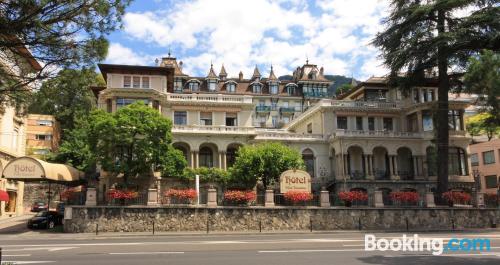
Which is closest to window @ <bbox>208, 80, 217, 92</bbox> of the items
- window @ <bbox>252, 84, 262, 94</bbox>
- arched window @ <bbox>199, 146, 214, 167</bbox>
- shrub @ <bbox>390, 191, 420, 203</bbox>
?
window @ <bbox>252, 84, 262, 94</bbox>

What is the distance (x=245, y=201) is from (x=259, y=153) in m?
6.40

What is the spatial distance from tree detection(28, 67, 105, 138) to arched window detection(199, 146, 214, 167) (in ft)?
118

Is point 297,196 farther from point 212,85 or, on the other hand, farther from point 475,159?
point 212,85

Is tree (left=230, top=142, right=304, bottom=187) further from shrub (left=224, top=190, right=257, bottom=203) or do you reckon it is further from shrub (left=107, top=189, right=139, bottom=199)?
shrub (left=107, top=189, right=139, bottom=199)

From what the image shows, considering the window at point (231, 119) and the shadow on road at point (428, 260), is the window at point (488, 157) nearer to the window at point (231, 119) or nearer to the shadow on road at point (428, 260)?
the window at point (231, 119)

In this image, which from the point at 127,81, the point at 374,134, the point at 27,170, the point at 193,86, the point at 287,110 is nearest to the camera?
the point at 27,170

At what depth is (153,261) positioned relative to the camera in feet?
46.2

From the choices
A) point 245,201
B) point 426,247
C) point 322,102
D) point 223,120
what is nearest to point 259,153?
point 245,201

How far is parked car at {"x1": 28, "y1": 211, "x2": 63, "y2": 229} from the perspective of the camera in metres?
32.7

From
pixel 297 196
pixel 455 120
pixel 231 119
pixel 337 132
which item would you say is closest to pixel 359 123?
pixel 337 132

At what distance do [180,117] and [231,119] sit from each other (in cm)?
545

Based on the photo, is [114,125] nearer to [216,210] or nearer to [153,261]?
[216,210]

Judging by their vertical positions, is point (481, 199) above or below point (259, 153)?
below

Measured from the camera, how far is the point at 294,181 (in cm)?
3425
